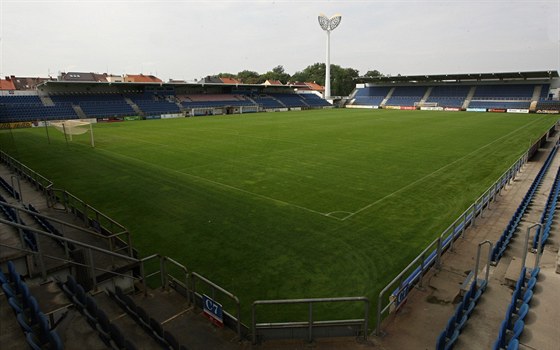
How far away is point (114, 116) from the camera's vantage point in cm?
5675

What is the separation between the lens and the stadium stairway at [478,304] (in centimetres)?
655

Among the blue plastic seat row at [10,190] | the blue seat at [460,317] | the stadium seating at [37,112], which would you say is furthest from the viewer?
the stadium seating at [37,112]

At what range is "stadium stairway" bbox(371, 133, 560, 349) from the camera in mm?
6547

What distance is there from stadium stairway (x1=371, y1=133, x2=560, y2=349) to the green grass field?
4.00 feet

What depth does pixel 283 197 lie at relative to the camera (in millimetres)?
16547

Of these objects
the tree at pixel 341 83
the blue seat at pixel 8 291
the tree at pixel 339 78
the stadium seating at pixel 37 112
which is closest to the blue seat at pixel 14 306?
the blue seat at pixel 8 291

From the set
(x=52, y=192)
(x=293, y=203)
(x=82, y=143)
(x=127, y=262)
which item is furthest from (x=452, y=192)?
(x=82, y=143)

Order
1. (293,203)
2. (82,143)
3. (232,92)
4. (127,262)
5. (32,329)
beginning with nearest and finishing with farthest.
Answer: (32,329)
(127,262)
(293,203)
(82,143)
(232,92)

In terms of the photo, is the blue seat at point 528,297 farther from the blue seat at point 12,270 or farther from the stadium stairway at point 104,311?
the blue seat at point 12,270

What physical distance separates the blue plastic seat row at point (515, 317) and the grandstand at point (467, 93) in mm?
77318

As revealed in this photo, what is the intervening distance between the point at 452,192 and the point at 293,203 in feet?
26.5

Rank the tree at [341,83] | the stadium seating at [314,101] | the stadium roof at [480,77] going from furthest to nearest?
1. the tree at [341,83]
2. the stadium seating at [314,101]
3. the stadium roof at [480,77]

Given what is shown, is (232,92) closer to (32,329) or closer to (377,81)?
(377,81)

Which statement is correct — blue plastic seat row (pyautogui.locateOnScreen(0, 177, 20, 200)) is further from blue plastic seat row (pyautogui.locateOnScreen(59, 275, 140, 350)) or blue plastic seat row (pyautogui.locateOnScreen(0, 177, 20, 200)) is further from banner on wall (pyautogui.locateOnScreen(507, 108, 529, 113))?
banner on wall (pyautogui.locateOnScreen(507, 108, 529, 113))
